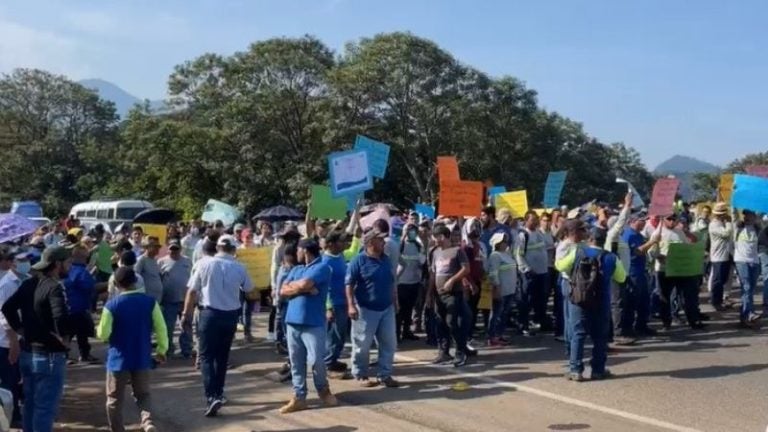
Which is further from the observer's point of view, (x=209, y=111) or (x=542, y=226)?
(x=209, y=111)

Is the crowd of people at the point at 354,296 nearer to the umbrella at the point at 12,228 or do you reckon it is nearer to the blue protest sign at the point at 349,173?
the umbrella at the point at 12,228

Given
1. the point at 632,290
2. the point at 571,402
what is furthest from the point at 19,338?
the point at 632,290

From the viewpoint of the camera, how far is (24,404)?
7.82m

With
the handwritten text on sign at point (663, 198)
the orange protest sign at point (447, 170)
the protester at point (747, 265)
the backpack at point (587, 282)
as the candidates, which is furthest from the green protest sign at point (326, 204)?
the protester at point (747, 265)

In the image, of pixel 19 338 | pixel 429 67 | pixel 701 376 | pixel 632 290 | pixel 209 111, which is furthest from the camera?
pixel 209 111

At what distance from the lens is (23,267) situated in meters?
9.50

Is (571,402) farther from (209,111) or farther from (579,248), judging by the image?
(209,111)

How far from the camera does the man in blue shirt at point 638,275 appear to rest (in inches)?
500

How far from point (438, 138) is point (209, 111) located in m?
11.8

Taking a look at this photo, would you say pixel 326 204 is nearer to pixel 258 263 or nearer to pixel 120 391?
pixel 258 263

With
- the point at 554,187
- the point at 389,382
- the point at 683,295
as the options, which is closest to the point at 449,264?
the point at 389,382

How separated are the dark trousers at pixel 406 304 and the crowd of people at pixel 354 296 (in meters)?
0.02

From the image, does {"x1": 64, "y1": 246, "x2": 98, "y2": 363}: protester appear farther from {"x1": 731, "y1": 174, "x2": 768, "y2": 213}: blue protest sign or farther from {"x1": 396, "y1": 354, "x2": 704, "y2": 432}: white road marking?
{"x1": 731, "y1": 174, "x2": 768, "y2": 213}: blue protest sign

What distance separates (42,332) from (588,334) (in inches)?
231
